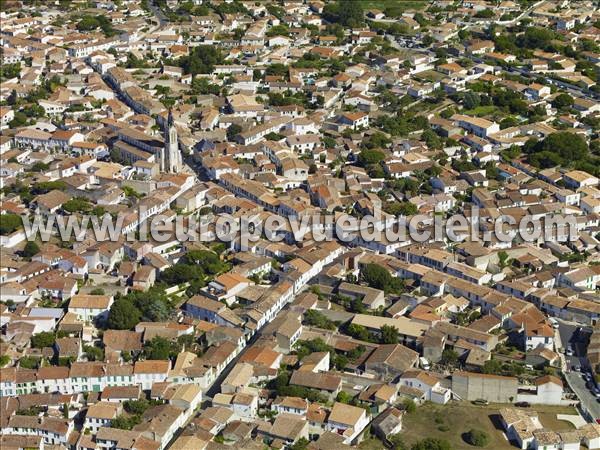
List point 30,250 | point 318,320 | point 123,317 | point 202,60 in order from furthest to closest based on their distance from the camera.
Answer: point 202,60 < point 30,250 < point 318,320 < point 123,317

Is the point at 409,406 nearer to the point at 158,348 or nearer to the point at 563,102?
the point at 158,348

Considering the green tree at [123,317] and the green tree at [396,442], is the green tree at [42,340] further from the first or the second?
the green tree at [396,442]

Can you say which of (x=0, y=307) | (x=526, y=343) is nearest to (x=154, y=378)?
(x=0, y=307)

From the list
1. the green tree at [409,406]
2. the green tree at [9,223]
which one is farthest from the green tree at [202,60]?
the green tree at [409,406]

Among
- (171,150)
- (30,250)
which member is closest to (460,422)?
(30,250)

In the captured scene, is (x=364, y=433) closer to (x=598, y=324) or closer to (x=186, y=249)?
(x=598, y=324)

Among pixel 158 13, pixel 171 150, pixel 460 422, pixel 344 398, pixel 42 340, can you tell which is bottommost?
pixel 158 13
